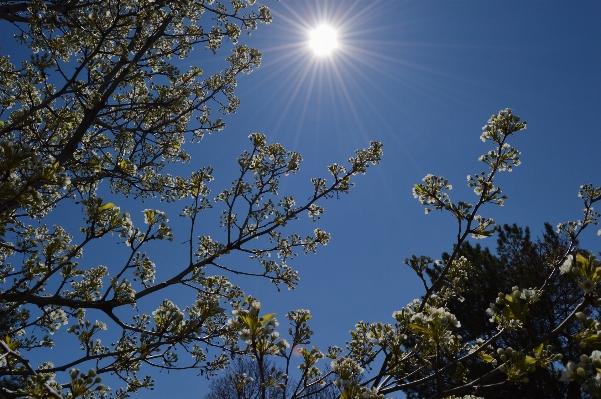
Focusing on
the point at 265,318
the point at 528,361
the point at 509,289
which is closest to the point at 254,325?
the point at 265,318

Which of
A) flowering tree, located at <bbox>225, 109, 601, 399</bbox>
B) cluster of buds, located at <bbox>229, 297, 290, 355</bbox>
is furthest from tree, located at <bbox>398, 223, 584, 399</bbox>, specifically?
cluster of buds, located at <bbox>229, 297, 290, 355</bbox>

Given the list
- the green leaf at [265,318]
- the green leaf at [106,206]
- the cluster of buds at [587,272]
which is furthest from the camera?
the green leaf at [106,206]

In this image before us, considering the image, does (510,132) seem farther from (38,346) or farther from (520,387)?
(520,387)

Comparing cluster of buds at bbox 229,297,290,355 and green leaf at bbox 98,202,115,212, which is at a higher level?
green leaf at bbox 98,202,115,212

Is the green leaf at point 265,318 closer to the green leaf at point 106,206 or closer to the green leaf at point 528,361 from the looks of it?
the green leaf at point 528,361

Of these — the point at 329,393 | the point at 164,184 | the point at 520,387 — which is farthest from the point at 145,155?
the point at 329,393

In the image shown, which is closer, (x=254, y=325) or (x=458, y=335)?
(x=254, y=325)

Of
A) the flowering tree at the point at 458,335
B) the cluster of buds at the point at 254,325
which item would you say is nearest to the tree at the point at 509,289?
the flowering tree at the point at 458,335

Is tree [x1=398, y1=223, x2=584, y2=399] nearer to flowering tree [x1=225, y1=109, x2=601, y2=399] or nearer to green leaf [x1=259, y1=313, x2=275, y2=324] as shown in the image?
flowering tree [x1=225, y1=109, x2=601, y2=399]

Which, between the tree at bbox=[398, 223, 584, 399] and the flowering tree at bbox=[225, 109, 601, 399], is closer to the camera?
the flowering tree at bbox=[225, 109, 601, 399]

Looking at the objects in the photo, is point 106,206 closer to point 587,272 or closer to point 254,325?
point 254,325

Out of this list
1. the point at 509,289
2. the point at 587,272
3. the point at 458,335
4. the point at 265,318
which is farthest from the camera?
the point at 509,289

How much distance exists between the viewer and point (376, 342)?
3230 millimetres

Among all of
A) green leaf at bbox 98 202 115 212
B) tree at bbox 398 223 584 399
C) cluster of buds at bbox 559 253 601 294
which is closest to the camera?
cluster of buds at bbox 559 253 601 294
